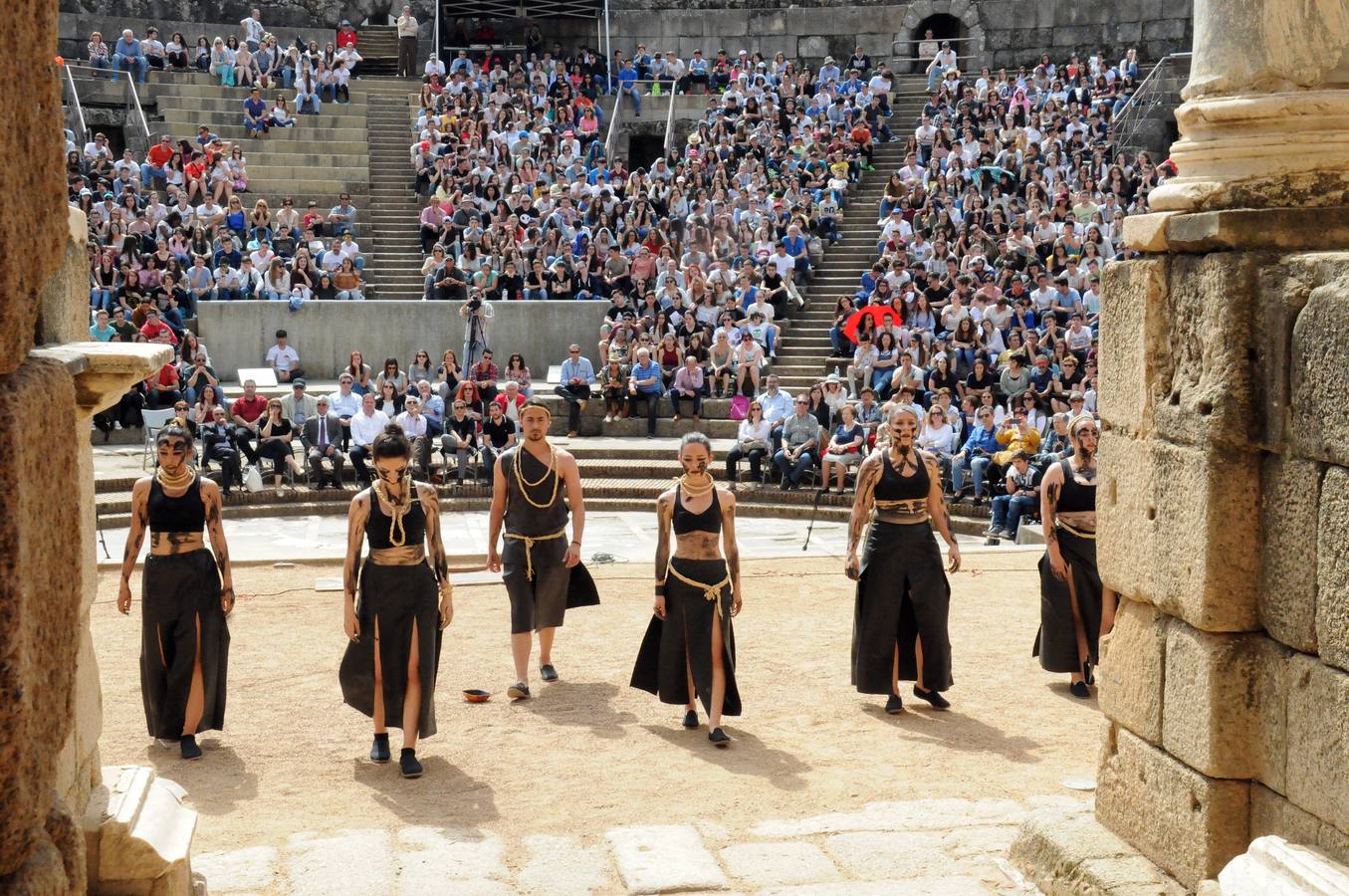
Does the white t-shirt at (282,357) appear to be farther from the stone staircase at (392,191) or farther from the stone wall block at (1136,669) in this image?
the stone wall block at (1136,669)

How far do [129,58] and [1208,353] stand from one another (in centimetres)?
2826

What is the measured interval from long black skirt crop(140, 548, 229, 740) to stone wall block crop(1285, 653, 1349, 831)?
5243mm

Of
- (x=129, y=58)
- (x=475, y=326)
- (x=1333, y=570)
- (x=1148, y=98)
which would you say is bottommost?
(x=1333, y=570)

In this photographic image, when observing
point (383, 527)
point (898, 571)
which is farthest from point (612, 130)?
point (383, 527)

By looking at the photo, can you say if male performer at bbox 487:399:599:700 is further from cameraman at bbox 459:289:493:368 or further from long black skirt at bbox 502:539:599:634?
cameraman at bbox 459:289:493:368

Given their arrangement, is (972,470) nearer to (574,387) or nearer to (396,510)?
(574,387)

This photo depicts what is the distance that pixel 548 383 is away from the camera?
71.2ft

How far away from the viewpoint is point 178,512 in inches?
308

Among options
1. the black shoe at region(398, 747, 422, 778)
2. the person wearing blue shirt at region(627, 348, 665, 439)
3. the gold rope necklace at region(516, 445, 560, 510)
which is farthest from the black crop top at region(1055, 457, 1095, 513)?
the person wearing blue shirt at region(627, 348, 665, 439)

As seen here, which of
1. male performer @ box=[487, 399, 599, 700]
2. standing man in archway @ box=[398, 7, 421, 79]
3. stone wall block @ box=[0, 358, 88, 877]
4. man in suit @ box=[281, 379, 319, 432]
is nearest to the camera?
stone wall block @ box=[0, 358, 88, 877]

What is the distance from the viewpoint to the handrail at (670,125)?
3016cm

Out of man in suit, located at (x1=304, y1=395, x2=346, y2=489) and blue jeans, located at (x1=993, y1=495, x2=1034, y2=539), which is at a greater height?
man in suit, located at (x1=304, y1=395, x2=346, y2=489)

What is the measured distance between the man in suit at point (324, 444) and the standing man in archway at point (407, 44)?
16.9 metres

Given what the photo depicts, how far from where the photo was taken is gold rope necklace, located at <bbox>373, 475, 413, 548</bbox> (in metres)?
7.45
